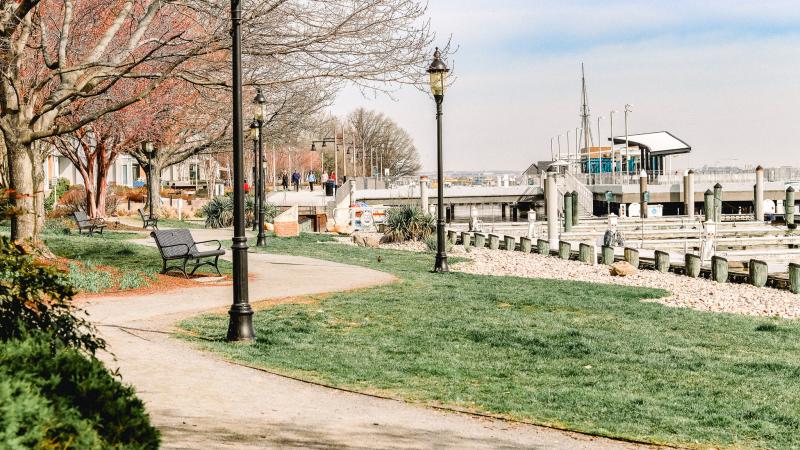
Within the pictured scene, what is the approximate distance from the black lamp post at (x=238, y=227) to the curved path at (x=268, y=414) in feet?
2.30

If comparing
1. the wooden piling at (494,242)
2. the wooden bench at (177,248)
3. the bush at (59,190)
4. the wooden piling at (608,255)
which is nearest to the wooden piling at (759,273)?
the wooden piling at (608,255)

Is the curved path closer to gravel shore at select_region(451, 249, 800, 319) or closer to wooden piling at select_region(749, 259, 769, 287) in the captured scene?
gravel shore at select_region(451, 249, 800, 319)

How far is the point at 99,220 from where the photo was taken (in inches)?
1208

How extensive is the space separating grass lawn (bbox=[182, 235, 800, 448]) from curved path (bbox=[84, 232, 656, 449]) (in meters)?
0.42

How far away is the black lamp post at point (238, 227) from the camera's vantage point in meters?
10.4

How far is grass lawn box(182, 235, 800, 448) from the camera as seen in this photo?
25.6 ft

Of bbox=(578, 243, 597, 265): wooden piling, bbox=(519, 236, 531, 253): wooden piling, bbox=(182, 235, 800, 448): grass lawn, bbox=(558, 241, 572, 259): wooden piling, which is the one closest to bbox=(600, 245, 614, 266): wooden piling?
bbox=(578, 243, 597, 265): wooden piling

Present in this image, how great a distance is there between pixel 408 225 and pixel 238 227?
882 inches

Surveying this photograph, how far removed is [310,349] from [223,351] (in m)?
1.02

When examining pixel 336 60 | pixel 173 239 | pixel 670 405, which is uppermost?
pixel 336 60

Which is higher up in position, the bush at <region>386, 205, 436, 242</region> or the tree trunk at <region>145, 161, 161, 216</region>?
the tree trunk at <region>145, 161, 161, 216</region>

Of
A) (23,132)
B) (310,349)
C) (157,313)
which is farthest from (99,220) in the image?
(310,349)

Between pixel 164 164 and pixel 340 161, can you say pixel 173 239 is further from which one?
pixel 340 161

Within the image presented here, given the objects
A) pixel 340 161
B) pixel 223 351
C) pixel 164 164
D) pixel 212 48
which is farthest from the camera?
pixel 340 161
